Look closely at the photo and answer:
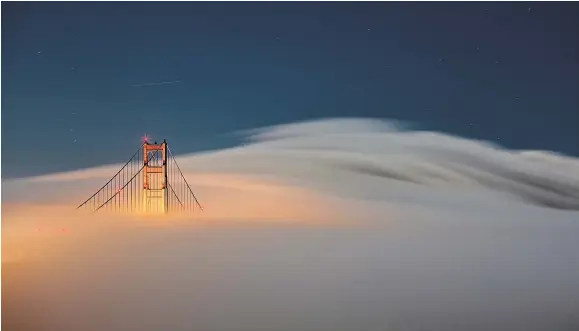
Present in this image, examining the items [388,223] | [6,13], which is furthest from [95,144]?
[388,223]

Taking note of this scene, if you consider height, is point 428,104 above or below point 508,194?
above

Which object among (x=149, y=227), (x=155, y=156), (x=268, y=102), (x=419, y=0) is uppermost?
(x=419, y=0)

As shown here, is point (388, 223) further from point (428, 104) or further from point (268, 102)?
point (268, 102)
